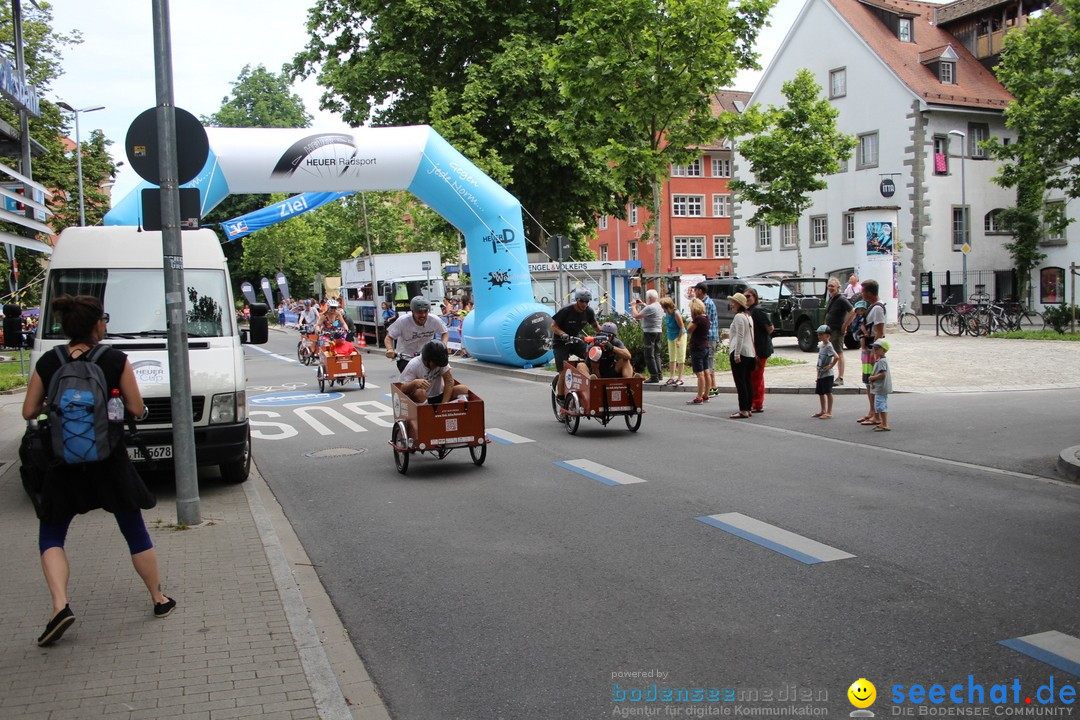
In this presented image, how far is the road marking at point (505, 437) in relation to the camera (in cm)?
1211

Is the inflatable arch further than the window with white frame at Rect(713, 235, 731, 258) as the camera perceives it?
No

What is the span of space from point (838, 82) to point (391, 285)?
2396cm

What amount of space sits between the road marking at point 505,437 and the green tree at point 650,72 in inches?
470

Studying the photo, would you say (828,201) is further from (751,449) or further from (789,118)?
(751,449)

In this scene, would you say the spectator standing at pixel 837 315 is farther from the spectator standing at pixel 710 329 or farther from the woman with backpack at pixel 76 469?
the woman with backpack at pixel 76 469

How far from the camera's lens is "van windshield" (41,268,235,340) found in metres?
9.76

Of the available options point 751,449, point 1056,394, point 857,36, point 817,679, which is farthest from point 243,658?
point 857,36

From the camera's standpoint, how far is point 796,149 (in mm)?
38125

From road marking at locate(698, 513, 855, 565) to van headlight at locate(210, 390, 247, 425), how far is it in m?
4.50

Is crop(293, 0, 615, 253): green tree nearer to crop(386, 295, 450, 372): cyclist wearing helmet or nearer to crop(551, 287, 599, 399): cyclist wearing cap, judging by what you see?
crop(551, 287, 599, 399): cyclist wearing cap

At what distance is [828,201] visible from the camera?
154ft

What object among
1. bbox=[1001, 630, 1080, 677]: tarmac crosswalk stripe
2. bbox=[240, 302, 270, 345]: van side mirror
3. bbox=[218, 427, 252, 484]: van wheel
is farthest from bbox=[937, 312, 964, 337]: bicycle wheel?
bbox=[1001, 630, 1080, 677]: tarmac crosswalk stripe

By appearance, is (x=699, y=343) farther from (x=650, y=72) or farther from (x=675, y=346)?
(x=650, y=72)

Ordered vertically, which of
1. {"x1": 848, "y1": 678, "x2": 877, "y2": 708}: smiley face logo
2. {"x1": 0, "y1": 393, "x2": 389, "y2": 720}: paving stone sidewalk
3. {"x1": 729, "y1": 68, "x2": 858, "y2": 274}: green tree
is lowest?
{"x1": 848, "y1": 678, "x2": 877, "y2": 708}: smiley face logo
